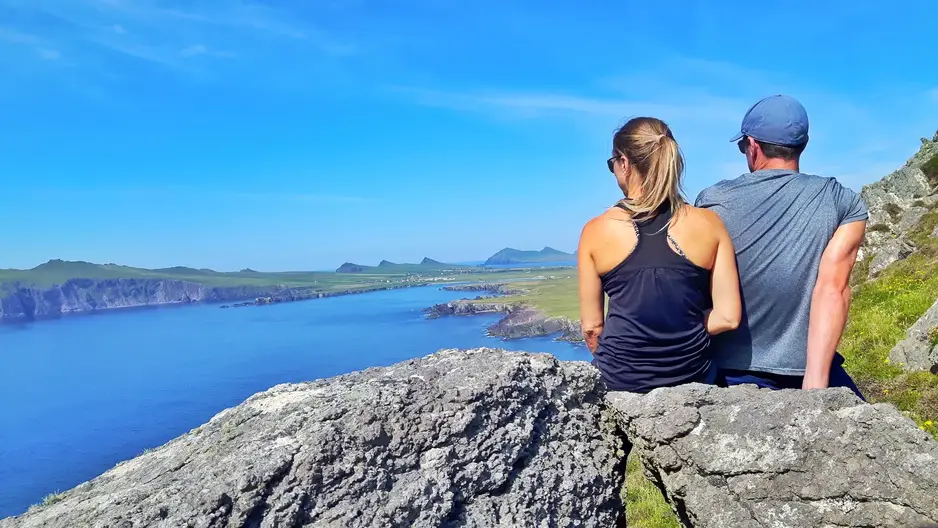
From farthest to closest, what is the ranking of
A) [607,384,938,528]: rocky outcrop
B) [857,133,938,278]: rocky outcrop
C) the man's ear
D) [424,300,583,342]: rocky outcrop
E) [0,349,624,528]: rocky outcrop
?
[424,300,583,342]: rocky outcrop < [857,133,938,278]: rocky outcrop < the man's ear < [607,384,938,528]: rocky outcrop < [0,349,624,528]: rocky outcrop

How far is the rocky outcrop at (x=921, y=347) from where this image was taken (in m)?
8.79

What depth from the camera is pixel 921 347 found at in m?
9.17

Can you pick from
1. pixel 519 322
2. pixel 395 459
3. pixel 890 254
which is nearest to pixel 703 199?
pixel 395 459

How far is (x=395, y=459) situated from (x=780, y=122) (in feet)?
10.7

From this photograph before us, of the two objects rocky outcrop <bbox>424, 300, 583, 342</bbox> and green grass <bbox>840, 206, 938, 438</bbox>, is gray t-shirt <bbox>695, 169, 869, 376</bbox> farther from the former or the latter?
rocky outcrop <bbox>424, 300, 583, 342</bbox>

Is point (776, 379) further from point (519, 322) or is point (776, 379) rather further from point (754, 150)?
point (519, 322)

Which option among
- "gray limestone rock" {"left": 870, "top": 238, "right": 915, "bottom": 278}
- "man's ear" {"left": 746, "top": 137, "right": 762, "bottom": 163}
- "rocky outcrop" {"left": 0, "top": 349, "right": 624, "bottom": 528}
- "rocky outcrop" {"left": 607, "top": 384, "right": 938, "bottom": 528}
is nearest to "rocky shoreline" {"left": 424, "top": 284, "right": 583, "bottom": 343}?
"gray limestone rock" {"left": 870, "top": 238, "right": 915, "bottom": 278}

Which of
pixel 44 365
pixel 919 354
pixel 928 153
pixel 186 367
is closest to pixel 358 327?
pixel 186 367

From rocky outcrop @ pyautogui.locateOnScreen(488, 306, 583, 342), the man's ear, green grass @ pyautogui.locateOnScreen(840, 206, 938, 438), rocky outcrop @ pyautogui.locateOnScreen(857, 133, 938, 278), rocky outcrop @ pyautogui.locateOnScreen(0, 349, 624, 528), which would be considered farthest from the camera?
rocky outcrop @ pyautogui.locateOnScreen(488, 306, 583, 342)

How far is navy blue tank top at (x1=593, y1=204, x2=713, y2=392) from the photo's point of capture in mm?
3611

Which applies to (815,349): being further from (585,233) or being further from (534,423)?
(534,423)

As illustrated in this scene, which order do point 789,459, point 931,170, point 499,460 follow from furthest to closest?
point 931,170 → point 499,460 → point 789,459

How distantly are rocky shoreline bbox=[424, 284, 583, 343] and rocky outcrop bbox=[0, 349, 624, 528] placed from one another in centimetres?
5884

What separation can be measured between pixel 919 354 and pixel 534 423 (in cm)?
880
